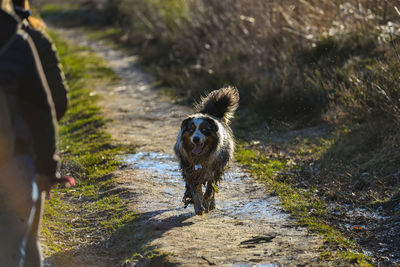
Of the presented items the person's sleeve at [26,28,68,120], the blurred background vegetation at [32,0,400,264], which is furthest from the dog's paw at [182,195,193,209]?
the person's sleeve at [26,28,68,120]

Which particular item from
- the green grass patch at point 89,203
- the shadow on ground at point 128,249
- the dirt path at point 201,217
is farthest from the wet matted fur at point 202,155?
the green grass patch at point 89,203

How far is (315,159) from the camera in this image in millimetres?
8867

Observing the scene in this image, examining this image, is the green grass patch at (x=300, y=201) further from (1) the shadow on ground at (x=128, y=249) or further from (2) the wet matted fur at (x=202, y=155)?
(1) the shadow on ground at (x=128, y=249)

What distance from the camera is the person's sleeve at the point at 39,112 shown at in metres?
3.04

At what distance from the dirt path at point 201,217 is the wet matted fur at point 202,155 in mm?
221

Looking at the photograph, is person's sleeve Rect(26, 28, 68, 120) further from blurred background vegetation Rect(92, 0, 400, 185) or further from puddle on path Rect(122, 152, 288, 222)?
blurred background vegetation Rect(92, 0, 400, 185)

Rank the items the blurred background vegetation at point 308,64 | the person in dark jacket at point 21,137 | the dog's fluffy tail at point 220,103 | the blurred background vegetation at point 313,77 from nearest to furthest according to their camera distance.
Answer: the person in dark jacket at point 21,137, the dog's fluffy tail at point 220,103, the blurred background vegetation at point 313,77, the blurred background vegetation at point 308,64

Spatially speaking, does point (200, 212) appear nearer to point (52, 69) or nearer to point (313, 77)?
point (52, 69)

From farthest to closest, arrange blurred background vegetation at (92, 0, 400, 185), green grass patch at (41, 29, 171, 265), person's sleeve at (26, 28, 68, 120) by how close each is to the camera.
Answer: blurred background vegetation at (92, 0, 400, 185)
green grass patch at (41, 29, 171, 265)
person's sleeve at (26, 28, 68, 120)

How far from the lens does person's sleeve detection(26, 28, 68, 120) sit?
4.04 m

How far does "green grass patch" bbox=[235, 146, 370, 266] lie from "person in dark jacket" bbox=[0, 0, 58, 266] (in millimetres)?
2705

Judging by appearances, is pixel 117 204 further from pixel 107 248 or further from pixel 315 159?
pixel 315 159

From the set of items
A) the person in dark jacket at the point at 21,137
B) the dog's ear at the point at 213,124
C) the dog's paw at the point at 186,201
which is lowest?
the dog's paw at the point at 186,201

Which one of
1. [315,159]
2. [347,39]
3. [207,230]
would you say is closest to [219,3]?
[347,39]
